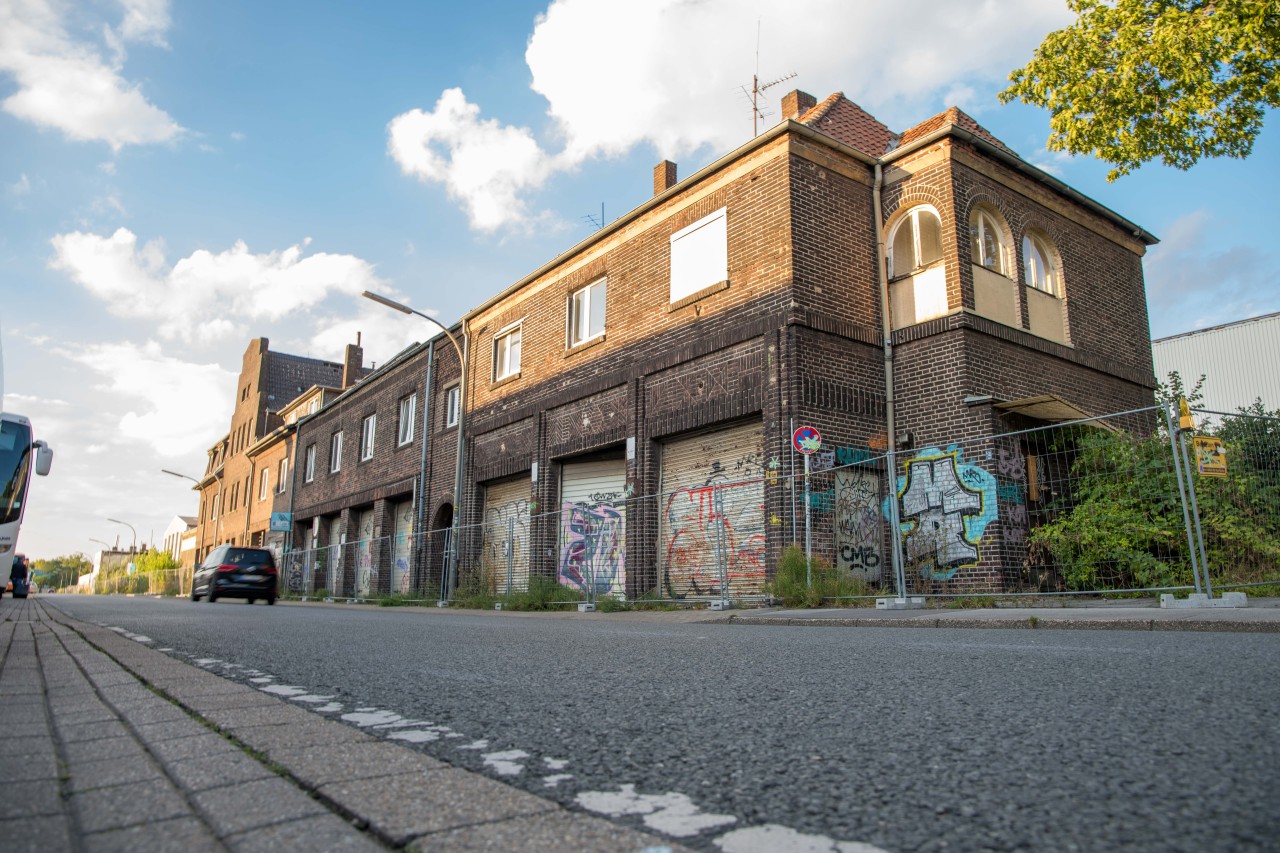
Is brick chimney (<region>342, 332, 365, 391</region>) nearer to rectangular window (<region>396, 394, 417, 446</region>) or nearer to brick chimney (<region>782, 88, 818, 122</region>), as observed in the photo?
rectangular window (<region>396, 394, 417, 446</region>)

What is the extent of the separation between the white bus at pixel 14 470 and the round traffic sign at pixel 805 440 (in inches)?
365

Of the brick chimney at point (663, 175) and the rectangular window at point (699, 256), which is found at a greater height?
the brick chimney at point (663, 175)

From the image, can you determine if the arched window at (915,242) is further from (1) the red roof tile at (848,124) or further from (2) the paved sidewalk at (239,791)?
(2) the paved sidewalk at (239,791)

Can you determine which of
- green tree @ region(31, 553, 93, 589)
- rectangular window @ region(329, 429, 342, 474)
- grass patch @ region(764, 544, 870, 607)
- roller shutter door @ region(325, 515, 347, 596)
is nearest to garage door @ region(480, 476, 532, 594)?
grass patch @ region(764, 544, 870, 607)

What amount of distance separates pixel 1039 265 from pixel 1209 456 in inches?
317

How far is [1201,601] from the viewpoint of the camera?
7.53 metres

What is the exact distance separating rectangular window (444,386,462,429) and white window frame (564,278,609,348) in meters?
5.39

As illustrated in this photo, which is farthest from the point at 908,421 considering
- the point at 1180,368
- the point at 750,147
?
the point at 1180,368

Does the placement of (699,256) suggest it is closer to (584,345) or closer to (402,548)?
(584,345)

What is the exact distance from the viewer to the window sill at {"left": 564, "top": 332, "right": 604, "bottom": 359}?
16891 millimetres

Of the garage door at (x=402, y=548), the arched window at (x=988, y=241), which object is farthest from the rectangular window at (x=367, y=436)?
the arched window at (x=988, y=241)

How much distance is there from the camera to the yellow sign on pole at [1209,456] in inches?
308

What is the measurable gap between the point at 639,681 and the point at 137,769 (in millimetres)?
2221

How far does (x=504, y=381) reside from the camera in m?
20.1
